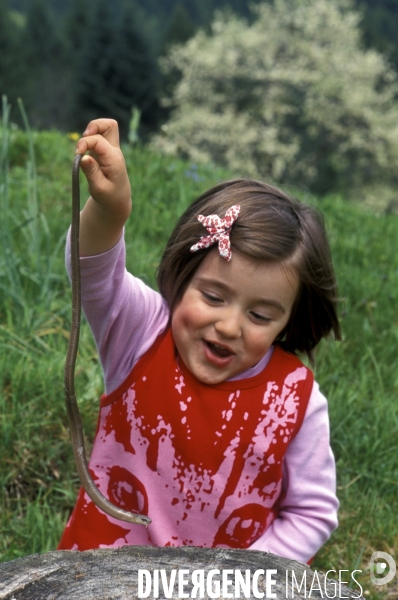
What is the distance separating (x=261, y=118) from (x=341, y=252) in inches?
819

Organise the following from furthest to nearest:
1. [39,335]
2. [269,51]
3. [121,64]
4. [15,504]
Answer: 1. [121,64]
2. [269,51]
3. [39,335]
4. [15,504]

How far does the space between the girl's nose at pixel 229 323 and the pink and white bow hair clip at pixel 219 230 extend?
0.41ft

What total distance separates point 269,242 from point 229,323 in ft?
0.67

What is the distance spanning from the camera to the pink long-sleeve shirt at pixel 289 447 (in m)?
1.72

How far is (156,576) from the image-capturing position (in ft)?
4.17

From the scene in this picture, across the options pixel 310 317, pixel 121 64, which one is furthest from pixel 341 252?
pixel 121 64

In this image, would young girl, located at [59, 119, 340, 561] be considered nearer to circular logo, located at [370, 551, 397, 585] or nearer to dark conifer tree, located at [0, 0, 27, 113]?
circular logo, located at [370, 551, 397, 585]

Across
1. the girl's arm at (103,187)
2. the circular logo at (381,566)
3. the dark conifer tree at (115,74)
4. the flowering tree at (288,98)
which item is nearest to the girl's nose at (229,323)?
the girl's arm at (103,187)

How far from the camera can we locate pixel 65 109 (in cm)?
3938

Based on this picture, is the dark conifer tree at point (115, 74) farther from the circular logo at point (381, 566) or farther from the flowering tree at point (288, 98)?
the circular logo at point (381, 566)

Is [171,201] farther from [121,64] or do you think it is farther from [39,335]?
[121,64]

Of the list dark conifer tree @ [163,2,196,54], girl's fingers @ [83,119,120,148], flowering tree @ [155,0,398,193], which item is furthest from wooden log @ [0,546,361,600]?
dark conifer tree @ [163,2,196,54]

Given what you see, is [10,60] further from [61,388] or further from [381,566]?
[381,566]

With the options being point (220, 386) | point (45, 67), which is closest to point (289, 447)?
point (220, 386)
